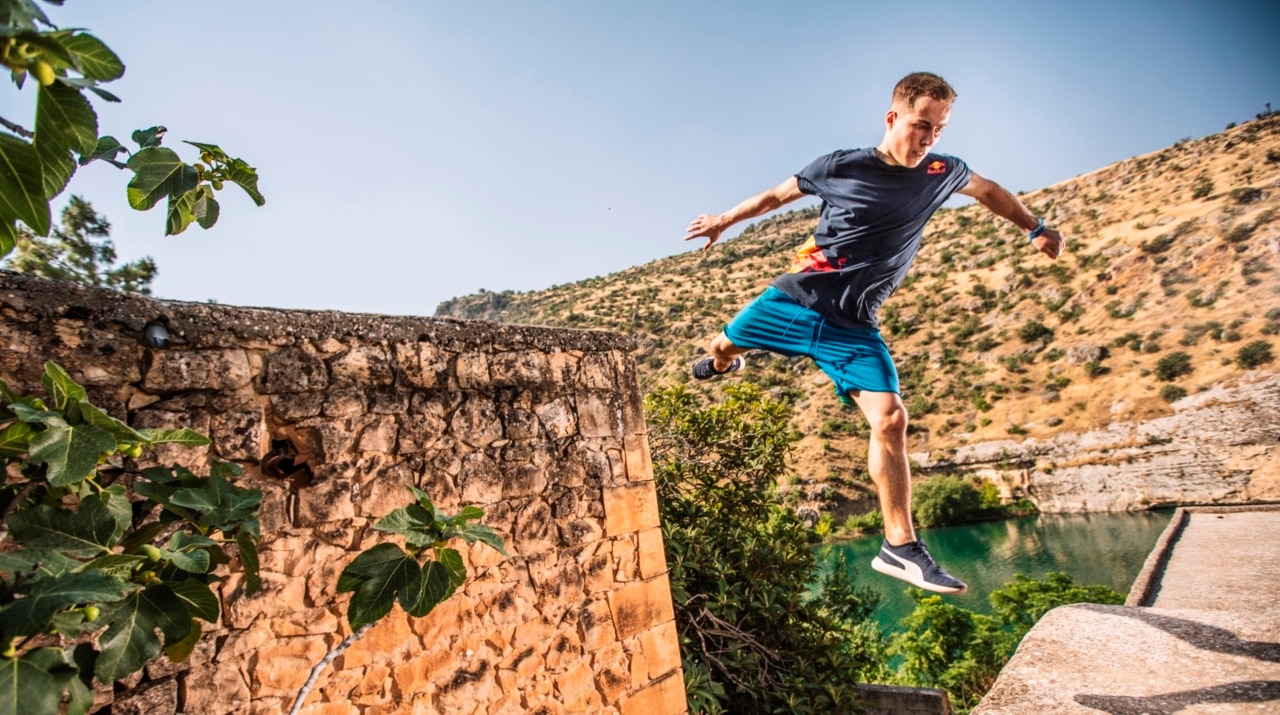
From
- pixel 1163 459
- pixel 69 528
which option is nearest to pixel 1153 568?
pixel 69 528

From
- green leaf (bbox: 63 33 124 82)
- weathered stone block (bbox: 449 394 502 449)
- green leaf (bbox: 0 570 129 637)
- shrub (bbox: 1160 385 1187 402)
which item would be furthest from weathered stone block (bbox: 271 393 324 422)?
shrub (bbox: 1160 385 1187 402)

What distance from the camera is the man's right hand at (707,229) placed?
103 inches

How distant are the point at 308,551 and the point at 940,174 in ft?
8.44

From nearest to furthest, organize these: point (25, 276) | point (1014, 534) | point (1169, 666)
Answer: point (25, 276), point (1169, 666), point (1014, 534)

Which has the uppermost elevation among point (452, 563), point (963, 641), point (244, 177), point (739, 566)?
point (244, 177)

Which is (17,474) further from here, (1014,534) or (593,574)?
(1014,534)

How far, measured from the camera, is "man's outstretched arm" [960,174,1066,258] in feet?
7.77

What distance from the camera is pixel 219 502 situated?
4.91 feet

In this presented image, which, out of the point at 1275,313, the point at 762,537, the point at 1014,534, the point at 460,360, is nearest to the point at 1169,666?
the point at 762,537

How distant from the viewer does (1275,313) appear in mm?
26594

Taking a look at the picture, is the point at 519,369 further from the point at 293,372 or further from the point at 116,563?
the point at 116,563

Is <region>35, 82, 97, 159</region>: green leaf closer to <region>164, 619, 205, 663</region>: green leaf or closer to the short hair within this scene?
<region>164, 619, 205, 663</region>: green leaf

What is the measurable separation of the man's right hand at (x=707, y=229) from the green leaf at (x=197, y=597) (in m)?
2.00

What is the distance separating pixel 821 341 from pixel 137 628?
2.18 m
